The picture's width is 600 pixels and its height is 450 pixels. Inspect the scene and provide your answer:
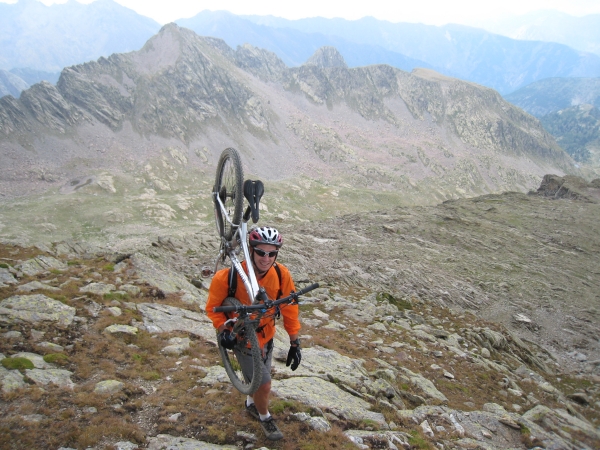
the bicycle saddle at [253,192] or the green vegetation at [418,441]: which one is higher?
the bicycle saddle at [253,192]

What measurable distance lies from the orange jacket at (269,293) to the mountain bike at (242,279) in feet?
0.64

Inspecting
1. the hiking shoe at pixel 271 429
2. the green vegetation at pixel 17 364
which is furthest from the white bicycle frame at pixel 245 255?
the green vegetation at pixel 17 364

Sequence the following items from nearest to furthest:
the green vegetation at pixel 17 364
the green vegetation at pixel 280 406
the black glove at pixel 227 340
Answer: the black glove at pixel 227 340, the green vegetation at pixel 280 406, the green vegetation at pixel 17 364

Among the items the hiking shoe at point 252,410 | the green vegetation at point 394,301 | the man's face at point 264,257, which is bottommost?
the green vegetation at point 394,301

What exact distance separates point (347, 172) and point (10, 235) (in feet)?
392

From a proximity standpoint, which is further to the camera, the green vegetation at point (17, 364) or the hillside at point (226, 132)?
the hillside at point (226, 132)

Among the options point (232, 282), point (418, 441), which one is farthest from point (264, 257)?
point (418, 441)

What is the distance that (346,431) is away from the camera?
8719 mm

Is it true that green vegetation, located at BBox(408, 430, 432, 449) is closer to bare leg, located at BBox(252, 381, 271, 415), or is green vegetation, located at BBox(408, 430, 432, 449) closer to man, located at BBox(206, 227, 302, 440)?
man, located at BBox(206, 227, 302, 440)

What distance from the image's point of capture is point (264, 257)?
7465 millimetres

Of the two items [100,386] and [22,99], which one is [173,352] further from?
[22,99]

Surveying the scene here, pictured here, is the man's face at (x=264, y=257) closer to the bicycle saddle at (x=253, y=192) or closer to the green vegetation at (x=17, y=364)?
the bicycle saddle at (x=253, y=192)

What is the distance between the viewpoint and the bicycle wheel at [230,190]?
10.3 m

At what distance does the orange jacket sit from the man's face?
0.31 m
